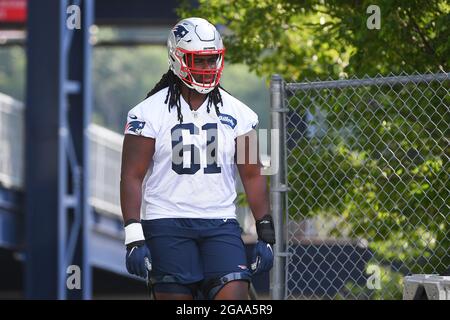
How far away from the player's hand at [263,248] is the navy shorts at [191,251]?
0.10m

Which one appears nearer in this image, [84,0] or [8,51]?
[84,0]

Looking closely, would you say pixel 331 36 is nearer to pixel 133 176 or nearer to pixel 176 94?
pixel 176 94

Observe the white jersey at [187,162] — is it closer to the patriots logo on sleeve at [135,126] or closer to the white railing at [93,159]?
the patriots logo on sleeve at [135,126]

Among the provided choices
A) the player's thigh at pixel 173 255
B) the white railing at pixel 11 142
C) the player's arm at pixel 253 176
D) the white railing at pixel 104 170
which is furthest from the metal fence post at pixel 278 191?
the white railing at pixel 104 170

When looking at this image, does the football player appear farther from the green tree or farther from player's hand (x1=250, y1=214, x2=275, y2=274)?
the green tree

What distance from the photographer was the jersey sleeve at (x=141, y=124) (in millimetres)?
6209

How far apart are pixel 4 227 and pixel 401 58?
10937mm

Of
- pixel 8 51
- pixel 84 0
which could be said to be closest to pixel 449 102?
pixel 84 0

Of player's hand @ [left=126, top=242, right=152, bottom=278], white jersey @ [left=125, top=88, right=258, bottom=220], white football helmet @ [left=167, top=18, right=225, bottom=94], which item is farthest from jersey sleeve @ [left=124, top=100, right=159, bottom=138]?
player's hand @ [left=126, top=242, right=152, bottom=278]

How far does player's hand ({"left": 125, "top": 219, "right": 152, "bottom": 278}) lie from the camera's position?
6.02 meters

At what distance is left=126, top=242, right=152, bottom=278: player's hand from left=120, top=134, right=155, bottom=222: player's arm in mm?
196

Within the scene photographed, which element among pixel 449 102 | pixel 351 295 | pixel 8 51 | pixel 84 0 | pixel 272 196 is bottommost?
pixel 351 295
